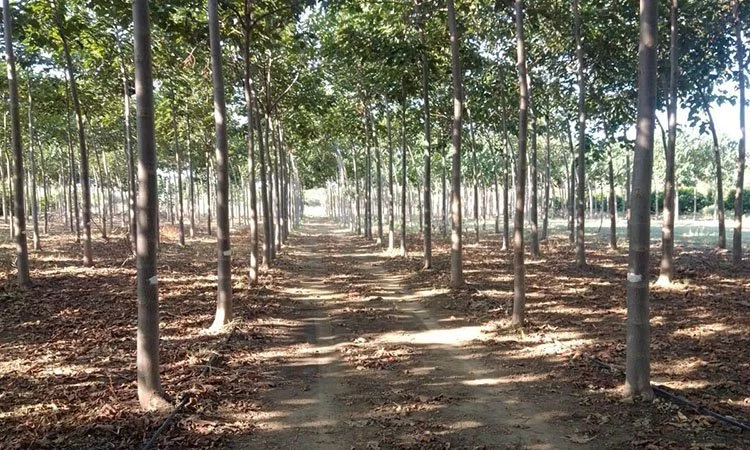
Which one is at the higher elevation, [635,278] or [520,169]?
[520,169]

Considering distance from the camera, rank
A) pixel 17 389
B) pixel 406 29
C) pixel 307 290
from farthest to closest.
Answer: pixel 406 29 → pixel 307 290 → pixel 17 389

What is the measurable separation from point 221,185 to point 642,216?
6145 mm

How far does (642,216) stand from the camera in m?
5.07

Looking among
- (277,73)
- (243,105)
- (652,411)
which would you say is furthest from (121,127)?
(652,411)

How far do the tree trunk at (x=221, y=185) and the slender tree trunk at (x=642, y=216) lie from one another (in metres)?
5.82

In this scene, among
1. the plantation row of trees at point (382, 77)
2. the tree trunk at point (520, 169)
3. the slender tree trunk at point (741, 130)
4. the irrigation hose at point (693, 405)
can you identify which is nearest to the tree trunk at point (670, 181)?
the plantation row of trees at point (382, 77)

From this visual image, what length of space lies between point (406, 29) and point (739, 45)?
348 inches

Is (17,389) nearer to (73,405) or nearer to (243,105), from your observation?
(73,405)

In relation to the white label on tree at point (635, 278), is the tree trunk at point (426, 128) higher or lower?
higher

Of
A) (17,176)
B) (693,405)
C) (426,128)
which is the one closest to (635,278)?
(693,405)

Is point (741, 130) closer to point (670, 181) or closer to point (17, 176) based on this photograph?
point (670, 181)

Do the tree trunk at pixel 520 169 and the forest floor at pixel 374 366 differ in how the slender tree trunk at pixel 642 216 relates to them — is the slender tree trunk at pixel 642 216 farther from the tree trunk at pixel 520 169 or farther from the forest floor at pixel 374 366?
the tree trunk at pixel 520 169

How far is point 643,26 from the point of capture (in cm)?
497

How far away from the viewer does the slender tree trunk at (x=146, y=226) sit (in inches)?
195
